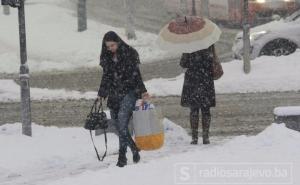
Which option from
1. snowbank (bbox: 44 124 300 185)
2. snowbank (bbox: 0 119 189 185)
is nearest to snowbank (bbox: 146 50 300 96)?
snowbank (bbox: 0 119 189 185)

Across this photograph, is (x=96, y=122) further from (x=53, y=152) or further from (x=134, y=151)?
(x=53, y=152)

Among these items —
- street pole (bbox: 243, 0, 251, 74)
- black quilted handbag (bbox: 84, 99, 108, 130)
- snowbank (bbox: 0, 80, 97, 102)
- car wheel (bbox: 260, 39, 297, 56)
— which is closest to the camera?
black quilted handbag (bbox: 84, 99, 108, 130)

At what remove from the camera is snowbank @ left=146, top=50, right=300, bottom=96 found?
16.1 m

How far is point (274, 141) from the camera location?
876 centimetres

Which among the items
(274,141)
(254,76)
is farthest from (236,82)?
(274,141)

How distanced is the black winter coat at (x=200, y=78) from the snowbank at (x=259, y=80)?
5.84m

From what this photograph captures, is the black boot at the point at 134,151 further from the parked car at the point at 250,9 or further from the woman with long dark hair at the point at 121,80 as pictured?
the parked car at the point at 250,9

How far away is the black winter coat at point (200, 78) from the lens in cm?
997

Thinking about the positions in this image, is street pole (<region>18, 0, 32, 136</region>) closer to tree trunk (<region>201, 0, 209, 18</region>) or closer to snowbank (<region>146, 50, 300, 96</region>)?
snowbank (<region>146, 50, 300, 96</region>)

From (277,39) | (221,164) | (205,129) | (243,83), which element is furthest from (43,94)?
(221,164)

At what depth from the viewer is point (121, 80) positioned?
8.77 meters

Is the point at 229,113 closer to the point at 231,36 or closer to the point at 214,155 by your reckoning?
the point at 214,155

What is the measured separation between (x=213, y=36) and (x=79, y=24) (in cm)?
1726

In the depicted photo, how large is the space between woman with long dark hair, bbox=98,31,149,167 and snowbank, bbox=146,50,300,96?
23.1 ft
